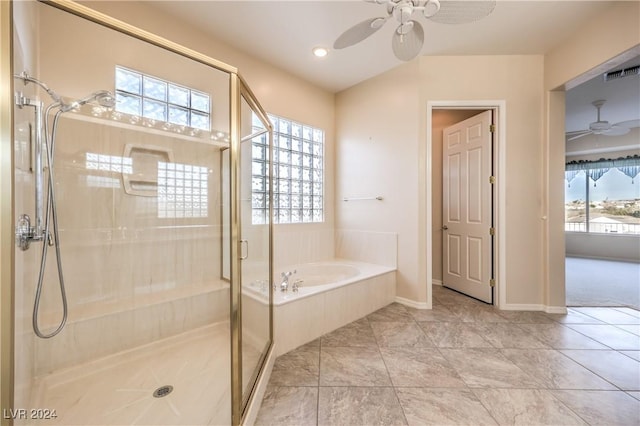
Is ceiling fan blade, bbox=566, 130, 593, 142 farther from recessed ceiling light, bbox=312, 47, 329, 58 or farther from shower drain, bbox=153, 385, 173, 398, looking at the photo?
shower drain, bbox=153, 385, 173, 398

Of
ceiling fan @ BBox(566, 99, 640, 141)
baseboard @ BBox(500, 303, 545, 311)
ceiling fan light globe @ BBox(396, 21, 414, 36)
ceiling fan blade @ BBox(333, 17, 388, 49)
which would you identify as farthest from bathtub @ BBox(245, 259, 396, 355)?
ceiling fan @ BBox(566, 99, 640, 141)

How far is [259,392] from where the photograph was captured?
1.48m

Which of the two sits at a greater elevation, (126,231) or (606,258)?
(126,231)

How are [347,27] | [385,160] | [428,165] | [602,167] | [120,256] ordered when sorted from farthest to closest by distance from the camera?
[602,167]
[385,160]
[428,165]
[347,27]
[120,256]

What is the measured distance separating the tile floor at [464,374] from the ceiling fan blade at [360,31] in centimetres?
231

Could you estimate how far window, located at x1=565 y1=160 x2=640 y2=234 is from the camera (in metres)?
5.30

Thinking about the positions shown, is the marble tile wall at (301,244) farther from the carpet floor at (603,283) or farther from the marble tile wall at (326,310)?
the carpet floor at (603,283)

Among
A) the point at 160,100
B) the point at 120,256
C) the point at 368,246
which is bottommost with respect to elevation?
the point at 368,246

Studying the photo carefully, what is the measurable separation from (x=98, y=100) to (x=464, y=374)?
3.05 meters

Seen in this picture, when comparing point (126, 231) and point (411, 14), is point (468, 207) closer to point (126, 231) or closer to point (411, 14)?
point (411, 14)

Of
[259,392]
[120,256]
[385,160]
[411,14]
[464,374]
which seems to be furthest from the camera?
[385,160]

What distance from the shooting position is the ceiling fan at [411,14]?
1.46m

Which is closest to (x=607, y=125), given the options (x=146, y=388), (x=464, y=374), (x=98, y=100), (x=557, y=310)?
(x=557, y=310)

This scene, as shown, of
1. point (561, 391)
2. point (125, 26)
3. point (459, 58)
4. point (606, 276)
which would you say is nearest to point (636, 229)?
point (606, 276)
